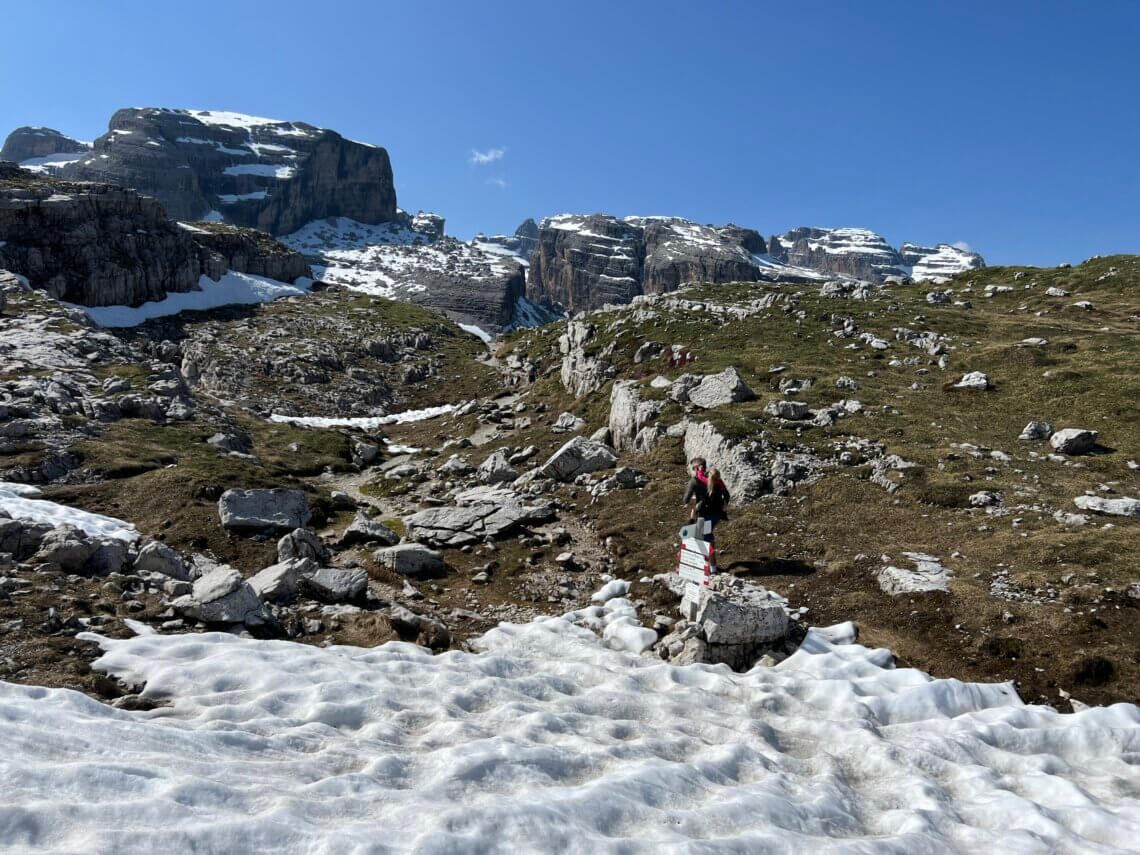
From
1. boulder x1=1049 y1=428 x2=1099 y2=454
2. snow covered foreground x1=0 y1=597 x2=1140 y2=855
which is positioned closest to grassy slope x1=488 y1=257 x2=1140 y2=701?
boulder x1=1049 y1=428 x2=1099 y2=454

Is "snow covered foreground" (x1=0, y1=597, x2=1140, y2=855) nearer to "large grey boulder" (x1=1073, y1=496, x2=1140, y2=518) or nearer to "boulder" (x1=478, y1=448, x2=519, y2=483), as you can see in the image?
"large grey boulder" (x1=1073, y1=496, x2=1140, y2=518)

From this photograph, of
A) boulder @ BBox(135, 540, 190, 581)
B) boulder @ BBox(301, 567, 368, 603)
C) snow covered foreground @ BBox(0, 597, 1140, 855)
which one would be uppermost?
boulder @ BBox(135, 540, 190, 581)

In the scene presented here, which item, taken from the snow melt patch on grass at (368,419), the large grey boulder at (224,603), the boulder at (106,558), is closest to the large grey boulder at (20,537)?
the boulder at (106,558)

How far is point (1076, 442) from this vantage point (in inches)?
909

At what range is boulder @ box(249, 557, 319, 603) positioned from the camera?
50.6ft

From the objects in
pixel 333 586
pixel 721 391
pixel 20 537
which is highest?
pixel 721 391

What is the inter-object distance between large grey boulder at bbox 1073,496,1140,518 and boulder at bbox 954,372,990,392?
15.0 meters

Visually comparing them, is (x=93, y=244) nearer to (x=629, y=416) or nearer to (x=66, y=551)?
(x=629, y=416)

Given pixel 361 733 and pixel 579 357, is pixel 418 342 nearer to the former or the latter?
pixel 579 357

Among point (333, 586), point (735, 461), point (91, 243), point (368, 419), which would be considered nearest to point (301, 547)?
point (333, 586)

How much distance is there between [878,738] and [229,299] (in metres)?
140

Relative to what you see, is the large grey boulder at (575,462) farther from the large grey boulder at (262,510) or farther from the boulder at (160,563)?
the boulder at (160,563)

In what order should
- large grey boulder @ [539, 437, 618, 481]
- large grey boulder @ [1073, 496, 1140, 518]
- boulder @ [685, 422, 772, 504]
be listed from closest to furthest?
1. large grey boulder @ [1073, 496, 1140, 518]
2. boulder @ [685, 422, 772, 504]
3. large grey boulder @ [539, 437, 618, 481]

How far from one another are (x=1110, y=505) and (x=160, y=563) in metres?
28.7
